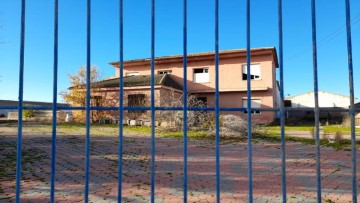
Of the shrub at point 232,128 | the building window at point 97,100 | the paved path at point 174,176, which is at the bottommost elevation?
the paved path at point 174,176

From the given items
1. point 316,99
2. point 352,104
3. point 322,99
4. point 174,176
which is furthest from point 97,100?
point 322,99

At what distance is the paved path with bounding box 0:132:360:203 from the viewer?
4680 mm

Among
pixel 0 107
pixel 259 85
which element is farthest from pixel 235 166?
pixel 259 85

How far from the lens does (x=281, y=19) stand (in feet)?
8.59

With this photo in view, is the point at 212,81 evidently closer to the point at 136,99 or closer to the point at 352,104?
the point at 136,99

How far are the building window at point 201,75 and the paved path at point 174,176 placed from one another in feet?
59.9

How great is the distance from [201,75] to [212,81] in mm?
1399

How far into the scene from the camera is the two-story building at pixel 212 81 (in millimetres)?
24422

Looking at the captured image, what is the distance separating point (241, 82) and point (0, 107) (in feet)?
82.2

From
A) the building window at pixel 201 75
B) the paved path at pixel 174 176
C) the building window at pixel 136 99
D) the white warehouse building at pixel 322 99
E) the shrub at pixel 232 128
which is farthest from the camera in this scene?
the white warehouse building at pixel 322 99

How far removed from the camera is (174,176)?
616 cm

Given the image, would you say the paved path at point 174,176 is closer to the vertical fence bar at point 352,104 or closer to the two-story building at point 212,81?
the vertical fence bar at point 352,104

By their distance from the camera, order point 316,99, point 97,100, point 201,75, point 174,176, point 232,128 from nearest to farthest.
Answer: point 316,99 → point 174,176 → point 232,128 → point 97,100 → point 201,75

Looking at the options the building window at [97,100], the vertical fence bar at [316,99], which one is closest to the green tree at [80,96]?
the building window at [97,100]
